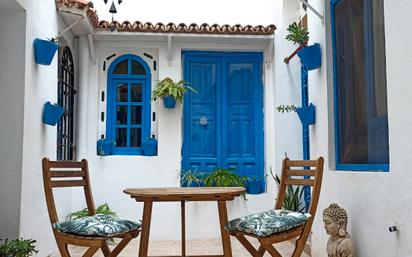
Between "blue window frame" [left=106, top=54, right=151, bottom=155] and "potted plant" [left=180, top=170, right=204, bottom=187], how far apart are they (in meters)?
0.69

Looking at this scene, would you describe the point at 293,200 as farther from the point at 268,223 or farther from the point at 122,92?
the point at 122,92

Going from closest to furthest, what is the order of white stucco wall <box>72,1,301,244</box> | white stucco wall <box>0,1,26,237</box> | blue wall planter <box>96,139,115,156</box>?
1. white stucco wall <box>0,1,26,237</box>
2. white stucco wall <box>72,1,301,244</box>
3. blue wall planter <box>96,139,115,156</box>

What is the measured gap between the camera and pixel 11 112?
3590mm

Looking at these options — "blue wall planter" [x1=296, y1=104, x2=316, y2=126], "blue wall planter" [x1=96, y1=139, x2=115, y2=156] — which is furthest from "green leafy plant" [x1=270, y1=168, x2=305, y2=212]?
"blue wall planter" [x1=96, y1=139, x2=115, y2=156]

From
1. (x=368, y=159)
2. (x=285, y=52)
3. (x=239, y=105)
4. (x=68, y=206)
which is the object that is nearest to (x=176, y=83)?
(x=239, y=105)

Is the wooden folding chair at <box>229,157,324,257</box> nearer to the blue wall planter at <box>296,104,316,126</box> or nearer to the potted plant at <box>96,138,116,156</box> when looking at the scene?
the blue wall planter at <box>296,104,316,126</box>

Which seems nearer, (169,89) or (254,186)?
(169,89)

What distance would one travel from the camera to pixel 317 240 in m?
3.96

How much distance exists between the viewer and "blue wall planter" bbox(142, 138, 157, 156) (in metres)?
6.02

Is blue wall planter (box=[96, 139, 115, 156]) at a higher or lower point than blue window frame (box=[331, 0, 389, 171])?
lower

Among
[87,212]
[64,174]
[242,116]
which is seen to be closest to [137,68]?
[242,116]

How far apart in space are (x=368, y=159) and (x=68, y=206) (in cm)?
386

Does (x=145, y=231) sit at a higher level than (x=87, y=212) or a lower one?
higher

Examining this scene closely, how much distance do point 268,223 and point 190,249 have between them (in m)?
2.46
